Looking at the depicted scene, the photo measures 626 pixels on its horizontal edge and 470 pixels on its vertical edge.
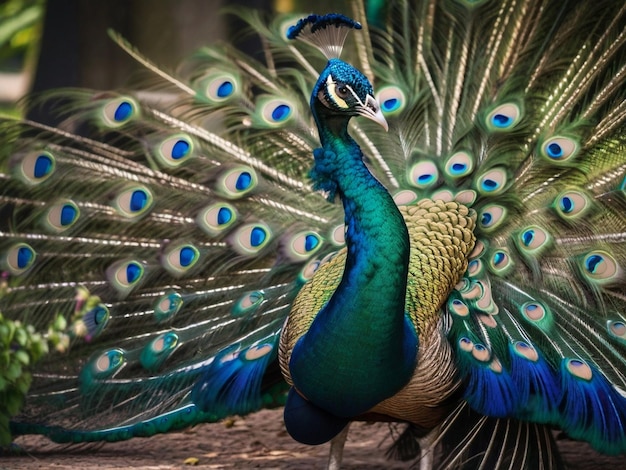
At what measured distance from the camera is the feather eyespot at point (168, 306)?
3.35 m

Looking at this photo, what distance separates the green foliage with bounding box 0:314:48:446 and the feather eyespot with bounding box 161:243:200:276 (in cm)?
46

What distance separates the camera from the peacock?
8.98ft

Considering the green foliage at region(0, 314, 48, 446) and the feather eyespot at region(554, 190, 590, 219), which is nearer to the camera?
the feather eyespot at region(554, 190, 590, 219)

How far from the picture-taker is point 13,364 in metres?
3.14

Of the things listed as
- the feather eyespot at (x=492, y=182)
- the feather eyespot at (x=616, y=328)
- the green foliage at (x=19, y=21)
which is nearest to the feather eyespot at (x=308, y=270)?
the feather eyespot at (x=492, y=182)

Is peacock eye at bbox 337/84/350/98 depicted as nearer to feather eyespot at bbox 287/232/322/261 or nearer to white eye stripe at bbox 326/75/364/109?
white eye stripe at bbox 326/75/364/109

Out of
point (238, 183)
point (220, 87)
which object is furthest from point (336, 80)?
point (220, 87)

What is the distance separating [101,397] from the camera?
3361 millimetres

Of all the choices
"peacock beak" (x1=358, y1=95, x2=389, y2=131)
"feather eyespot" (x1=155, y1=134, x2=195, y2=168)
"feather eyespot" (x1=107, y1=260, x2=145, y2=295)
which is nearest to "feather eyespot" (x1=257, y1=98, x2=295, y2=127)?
"feather eyespot" (x1=155, y1=134, x2=195, y2=168)

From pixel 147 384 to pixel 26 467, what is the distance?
46 centimetres

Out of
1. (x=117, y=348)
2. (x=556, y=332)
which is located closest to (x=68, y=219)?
(x=117, y=348)

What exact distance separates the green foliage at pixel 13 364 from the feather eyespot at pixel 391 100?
4.32 ft

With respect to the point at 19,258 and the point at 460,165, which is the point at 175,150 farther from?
the point at 460,165

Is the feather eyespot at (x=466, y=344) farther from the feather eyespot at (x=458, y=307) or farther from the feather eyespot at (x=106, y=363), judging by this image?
the feather eyespot at (x=106, y=363)
